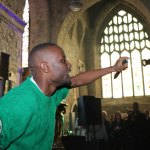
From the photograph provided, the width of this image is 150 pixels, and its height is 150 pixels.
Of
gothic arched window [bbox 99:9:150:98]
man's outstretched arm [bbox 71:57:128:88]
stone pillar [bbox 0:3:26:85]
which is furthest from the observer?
gothic arched window [bbox 99:9:150:98]

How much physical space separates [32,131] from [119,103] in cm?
1733

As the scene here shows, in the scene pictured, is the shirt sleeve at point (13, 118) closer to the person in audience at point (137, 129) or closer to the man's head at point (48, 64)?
the man's head at point (48, 64)

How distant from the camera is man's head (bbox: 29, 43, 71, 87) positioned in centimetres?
158

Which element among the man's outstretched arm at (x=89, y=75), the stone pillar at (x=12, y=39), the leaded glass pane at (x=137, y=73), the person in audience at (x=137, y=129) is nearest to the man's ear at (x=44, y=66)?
the man's outstretched arm at (x=89, y=75)

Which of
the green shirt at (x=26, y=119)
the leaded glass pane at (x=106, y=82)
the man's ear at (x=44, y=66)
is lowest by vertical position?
the green shirt at (x=26, y=119)

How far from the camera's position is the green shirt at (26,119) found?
116 centimetres

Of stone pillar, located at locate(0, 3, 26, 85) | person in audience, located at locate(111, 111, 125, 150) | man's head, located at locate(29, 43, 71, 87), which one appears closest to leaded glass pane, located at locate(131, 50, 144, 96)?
person in audience, located at locate(111, 111, 125, 150)

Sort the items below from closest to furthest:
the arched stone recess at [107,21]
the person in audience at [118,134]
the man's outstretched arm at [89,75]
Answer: the man's outstretched arm at [89,75]
the person in audience at [118,134]
the arched stone recess at [107,21]

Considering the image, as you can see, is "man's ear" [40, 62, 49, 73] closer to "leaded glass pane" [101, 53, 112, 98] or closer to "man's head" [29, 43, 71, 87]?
"man's head" [29, 43, 71, 87]

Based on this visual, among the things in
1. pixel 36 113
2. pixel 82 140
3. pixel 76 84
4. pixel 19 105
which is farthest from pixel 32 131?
pixel 82 140

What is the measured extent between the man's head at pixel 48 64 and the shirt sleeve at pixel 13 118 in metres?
0.34

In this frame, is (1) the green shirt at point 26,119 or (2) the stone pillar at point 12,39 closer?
(1) the green shirt at point 26,119

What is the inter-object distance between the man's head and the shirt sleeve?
34cm

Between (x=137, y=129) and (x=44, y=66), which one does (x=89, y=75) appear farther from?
(x=137, y=129)
